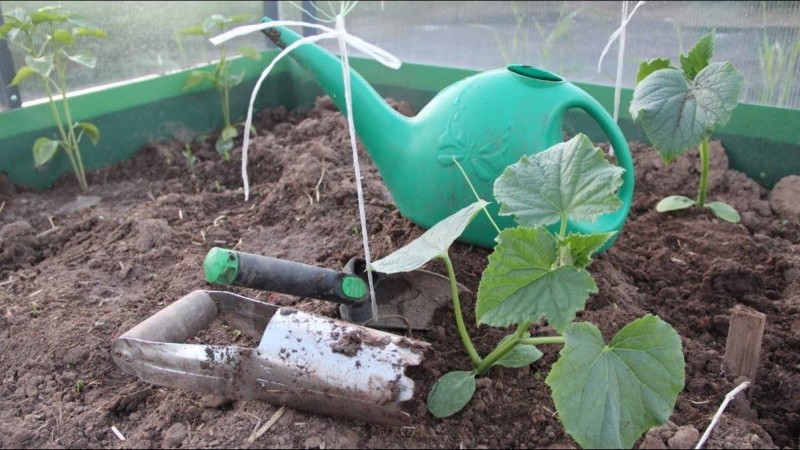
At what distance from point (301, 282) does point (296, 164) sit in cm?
84

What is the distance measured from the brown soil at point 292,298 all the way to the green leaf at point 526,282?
0.66 feet

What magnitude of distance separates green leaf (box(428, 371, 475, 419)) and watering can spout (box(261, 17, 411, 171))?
47 cm

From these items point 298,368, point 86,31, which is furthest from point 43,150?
point 298,368

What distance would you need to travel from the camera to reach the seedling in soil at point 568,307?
0.88 m

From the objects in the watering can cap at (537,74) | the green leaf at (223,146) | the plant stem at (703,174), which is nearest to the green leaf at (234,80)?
the green leaf at (223,146)

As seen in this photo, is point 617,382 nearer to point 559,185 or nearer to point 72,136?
point 559,185

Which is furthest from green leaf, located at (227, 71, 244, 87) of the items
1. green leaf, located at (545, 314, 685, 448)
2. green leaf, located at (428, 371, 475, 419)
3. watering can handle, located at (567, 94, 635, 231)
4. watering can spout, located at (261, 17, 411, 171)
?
green leaf, located at (545, 314, 685, 448)

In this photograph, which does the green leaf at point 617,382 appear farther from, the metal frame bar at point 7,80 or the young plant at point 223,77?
the metal frame bar at point 7,80

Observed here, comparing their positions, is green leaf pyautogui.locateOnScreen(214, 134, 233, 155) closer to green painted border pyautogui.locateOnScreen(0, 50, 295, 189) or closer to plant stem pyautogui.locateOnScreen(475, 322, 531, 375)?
green painted border pyautogui.locateOnScreen(0, 50, 295, 189)

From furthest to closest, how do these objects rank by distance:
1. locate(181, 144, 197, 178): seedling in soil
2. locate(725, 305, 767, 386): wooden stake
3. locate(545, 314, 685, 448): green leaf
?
locate(181, 144, 197, 178): seedling in soil, locate(725, 305, 767, 386): wooden stake, locate(545, 314, 685, 448): green leaf

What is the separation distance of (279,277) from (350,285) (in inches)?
4.6

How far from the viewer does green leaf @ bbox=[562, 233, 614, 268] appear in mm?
936

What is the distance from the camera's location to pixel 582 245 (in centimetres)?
95

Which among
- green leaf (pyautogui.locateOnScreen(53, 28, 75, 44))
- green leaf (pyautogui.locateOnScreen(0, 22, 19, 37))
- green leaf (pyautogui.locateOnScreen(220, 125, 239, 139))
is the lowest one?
green leaf (pyautogui.locateOnScreen(220, 125, 239, 139))
